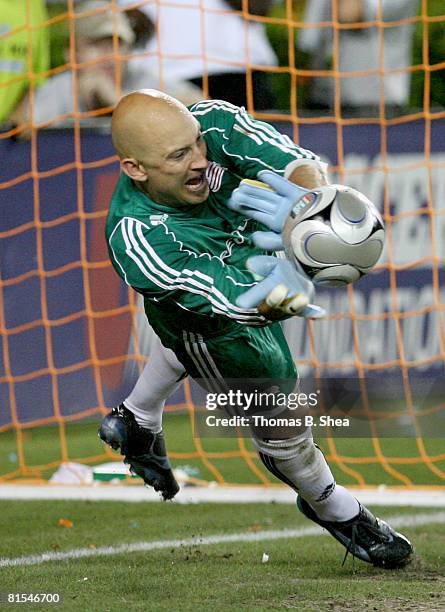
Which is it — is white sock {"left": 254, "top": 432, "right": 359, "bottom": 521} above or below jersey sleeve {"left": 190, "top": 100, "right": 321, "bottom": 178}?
below

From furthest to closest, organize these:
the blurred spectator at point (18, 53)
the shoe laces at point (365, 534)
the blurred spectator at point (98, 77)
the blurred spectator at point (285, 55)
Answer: the blurred spectator at point (285, 55), the blurred spectator at point (98, 77), the blurred spectator at point (18, 53), the shoe laces at point (365, 534)

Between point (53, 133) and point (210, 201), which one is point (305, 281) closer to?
point (210, 201)

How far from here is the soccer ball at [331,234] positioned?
3.13m

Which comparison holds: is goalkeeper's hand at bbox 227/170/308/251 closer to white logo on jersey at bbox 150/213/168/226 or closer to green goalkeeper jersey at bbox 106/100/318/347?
green goalkeeper jersey at bbox 106/100/318/347

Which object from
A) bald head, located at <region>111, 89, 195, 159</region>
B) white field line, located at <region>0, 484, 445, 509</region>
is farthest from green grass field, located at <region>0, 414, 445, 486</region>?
bald head, located at <region>111, 89, 195, 159</region>

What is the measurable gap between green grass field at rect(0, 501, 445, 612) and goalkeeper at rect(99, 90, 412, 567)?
0.27m

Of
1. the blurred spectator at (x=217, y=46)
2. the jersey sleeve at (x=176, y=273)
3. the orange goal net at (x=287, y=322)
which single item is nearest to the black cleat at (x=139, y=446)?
the jersey sleeve at (x=176, y=273)

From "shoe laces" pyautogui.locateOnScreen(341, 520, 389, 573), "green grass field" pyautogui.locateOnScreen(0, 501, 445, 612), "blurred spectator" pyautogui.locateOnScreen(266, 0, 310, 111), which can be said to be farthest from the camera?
"blurred spectator" pyautogui.locateOnScreen(266, 0, 310, 111)

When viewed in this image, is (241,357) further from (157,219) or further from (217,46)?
(217,46)

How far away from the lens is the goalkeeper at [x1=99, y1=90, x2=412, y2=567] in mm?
3283

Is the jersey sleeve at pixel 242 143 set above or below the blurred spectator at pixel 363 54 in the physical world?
below

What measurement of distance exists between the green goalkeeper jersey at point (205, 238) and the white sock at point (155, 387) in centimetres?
30

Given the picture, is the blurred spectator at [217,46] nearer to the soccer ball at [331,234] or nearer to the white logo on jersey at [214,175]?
the white logo on jersey at [214,175]

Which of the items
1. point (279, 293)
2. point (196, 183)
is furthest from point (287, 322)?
point (279, 293)
